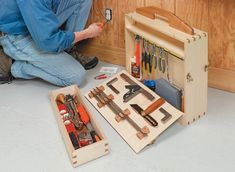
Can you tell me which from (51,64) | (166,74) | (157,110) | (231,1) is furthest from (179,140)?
(51,64)

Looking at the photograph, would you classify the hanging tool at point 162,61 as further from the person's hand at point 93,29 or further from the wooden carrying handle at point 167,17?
the person's hand at point 93,29

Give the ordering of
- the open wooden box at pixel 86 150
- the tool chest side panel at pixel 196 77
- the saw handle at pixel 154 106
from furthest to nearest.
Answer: the saw handle at pixel 154 106
the tool chest side panel at pixel 196 77
the open wooden box at pixel 86 150

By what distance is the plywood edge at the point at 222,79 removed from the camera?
1.79m

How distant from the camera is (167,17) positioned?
161 centimetres

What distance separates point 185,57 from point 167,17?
242mm

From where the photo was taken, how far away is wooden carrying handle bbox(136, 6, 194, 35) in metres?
1.53

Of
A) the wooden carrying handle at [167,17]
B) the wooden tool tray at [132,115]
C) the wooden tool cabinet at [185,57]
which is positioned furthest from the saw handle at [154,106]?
the wooden carrying handle at [167,17]

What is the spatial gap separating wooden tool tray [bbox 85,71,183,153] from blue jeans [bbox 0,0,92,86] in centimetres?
21

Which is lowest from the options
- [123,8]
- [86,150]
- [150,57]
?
[86,150]

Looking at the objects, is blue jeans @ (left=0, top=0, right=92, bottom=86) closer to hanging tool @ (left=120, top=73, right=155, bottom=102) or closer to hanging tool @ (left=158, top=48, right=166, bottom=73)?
hanging tool @ (left=120, top=73, right=155, bottom=102)

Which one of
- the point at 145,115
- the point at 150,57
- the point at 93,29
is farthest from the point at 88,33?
the point at 145,115

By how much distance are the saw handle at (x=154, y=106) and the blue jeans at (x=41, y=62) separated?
1.79 ft

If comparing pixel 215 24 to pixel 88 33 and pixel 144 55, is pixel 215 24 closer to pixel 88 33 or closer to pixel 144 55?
pixel 144 55

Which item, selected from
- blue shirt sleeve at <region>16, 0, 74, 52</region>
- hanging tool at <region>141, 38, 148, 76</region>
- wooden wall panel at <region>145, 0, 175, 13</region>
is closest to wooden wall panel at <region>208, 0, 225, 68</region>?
wooden wall panel at <region>145, 0, 175, 13</region>
